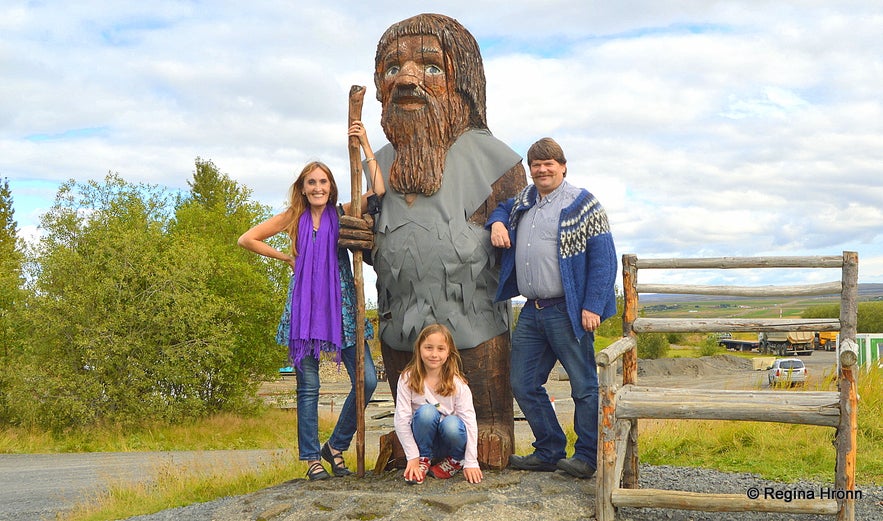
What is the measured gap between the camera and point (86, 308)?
1366cm

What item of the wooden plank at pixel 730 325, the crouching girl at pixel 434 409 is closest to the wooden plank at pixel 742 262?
the wooden plank at pixel 730 325

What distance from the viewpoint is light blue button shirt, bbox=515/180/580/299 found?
4.22m

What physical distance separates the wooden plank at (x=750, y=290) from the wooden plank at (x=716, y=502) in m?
1.04

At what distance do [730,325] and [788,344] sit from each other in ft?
116

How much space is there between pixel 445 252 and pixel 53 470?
787 cm

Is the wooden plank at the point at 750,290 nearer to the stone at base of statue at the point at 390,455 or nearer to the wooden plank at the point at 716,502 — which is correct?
the wooden plank at the point at 716,502

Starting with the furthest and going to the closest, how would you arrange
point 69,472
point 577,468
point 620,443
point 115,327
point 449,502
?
point 115,327
point 69,472
point 577,468
point 620,443
point 449,502

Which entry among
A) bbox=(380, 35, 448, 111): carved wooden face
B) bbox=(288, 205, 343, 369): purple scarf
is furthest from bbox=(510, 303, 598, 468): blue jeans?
bbox=(380, 35, 448, 111): carved wooden face

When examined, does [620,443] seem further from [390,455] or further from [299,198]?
[299,198]

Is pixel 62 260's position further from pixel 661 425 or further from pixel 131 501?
pixel 661 425

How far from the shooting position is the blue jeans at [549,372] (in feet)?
14.0

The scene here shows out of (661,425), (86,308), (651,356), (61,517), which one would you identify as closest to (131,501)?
(61,517)

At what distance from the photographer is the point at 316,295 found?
448 centimetres

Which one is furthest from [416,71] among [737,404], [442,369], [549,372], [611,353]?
[737,404]
